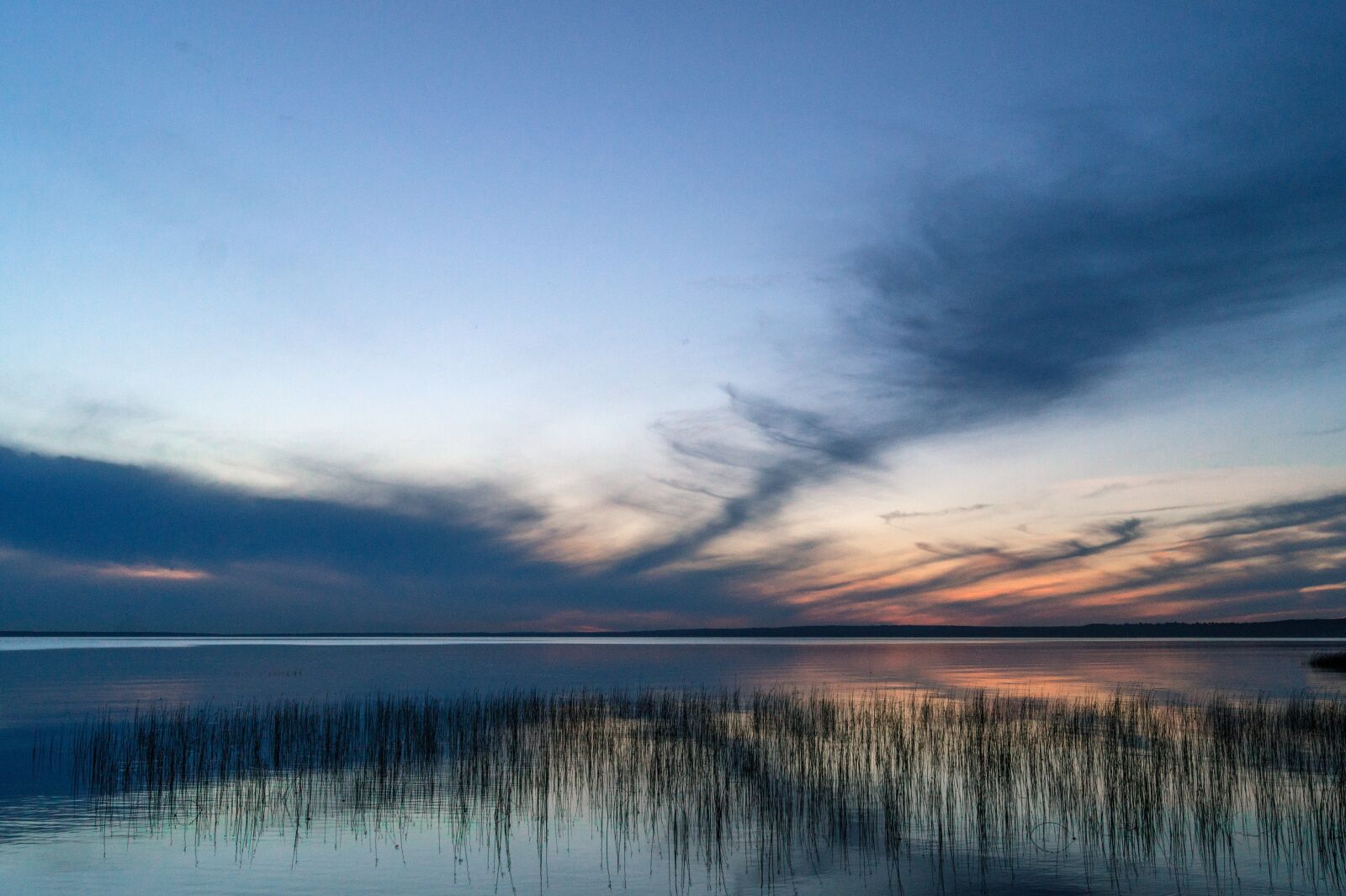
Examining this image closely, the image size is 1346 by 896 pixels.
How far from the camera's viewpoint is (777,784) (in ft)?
51.5

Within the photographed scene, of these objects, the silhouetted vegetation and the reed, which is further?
the silhouetted vegetation

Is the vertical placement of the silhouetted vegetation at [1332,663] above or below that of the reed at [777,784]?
below

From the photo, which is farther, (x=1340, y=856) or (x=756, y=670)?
(x=756, y=670)

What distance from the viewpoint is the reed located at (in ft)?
39.7

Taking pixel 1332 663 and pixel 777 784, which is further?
pixel 1332 663

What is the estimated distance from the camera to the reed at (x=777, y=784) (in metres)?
12.1

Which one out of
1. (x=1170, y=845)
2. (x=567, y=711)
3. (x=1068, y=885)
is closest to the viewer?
(x=1068, y=885)

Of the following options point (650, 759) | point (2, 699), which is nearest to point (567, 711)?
point (650, 759)

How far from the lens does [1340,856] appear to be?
441 inches

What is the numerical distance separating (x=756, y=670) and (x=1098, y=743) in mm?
35219

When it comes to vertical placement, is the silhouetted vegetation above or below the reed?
below

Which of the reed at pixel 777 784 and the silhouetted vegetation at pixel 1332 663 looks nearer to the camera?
the reed at pixel 777 784

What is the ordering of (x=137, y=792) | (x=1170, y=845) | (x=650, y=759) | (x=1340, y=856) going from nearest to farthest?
(x=1340, y=856) < (x=1170, y=845) < (x=137, y=792) < (x=650, y=759)

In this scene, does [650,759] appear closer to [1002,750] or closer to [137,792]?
[1002,750]
